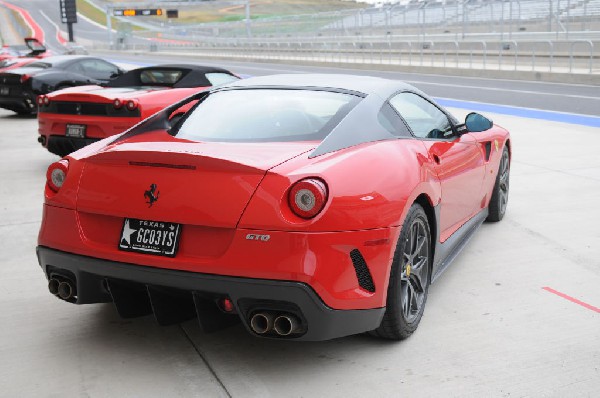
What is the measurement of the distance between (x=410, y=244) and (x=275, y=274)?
92cm

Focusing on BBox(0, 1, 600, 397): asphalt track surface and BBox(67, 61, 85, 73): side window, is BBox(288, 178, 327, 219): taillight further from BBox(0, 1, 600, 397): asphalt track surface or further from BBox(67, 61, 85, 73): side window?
BBox(67, 61, 85, 73): side window

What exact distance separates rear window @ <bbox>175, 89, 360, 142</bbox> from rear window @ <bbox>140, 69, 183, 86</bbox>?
5.58 m

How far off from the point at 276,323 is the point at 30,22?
11849 centimetres

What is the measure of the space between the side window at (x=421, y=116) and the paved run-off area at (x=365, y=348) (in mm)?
947

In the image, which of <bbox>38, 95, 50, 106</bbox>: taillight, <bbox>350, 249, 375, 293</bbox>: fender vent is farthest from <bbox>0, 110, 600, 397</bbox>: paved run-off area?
<bbox>38, 95, 50, 106</bbox>: taillight

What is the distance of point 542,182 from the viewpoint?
8008 millimetres

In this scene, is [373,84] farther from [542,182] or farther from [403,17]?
[403,17]

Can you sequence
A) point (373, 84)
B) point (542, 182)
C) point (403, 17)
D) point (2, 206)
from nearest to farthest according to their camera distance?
1. point (373, 84)
2. point (2, 206)
3. point (542, 182)
4. point (403, 17)

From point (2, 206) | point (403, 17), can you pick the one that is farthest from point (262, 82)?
point (403, 17)

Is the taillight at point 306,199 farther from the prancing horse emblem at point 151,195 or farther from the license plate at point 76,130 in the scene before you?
the license plate at point 76,130

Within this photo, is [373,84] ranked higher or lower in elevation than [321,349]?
higher

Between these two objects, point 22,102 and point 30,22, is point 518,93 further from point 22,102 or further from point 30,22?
point 30,22

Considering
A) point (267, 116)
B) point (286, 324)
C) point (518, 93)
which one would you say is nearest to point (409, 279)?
point (286, 324)

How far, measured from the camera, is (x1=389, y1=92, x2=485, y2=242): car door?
4.49 m
